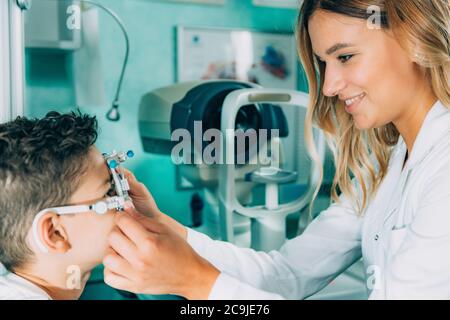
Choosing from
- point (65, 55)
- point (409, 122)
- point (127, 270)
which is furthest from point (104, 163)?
point (409, 122)

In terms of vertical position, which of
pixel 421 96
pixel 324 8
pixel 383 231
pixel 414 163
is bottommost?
pixel 383 231

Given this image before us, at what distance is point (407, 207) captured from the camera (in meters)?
1.04

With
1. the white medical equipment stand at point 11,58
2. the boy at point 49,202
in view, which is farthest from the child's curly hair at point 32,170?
the white medical equipment stand at point 11,58

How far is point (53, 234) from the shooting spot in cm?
93

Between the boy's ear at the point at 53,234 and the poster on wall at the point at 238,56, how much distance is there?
2.77ft

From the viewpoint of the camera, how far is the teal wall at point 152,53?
4.99 feet

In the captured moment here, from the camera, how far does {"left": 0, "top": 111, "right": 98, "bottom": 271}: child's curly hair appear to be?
891mm

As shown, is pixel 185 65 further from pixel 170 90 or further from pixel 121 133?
pixel 121 133

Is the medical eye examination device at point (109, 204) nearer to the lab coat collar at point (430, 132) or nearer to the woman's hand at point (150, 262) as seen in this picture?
the woman's hand at point (150, 262)

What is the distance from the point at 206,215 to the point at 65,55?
638mm

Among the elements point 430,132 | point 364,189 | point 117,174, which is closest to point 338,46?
point 430,132

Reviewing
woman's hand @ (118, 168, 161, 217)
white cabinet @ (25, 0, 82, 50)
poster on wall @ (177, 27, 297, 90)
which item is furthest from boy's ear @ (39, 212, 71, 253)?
poster on wall @ (177, 27, 297, 90)

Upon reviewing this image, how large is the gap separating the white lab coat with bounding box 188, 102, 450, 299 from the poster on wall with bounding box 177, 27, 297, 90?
0.62m

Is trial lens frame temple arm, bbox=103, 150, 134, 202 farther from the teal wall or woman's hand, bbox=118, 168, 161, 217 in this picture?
the teal wall
